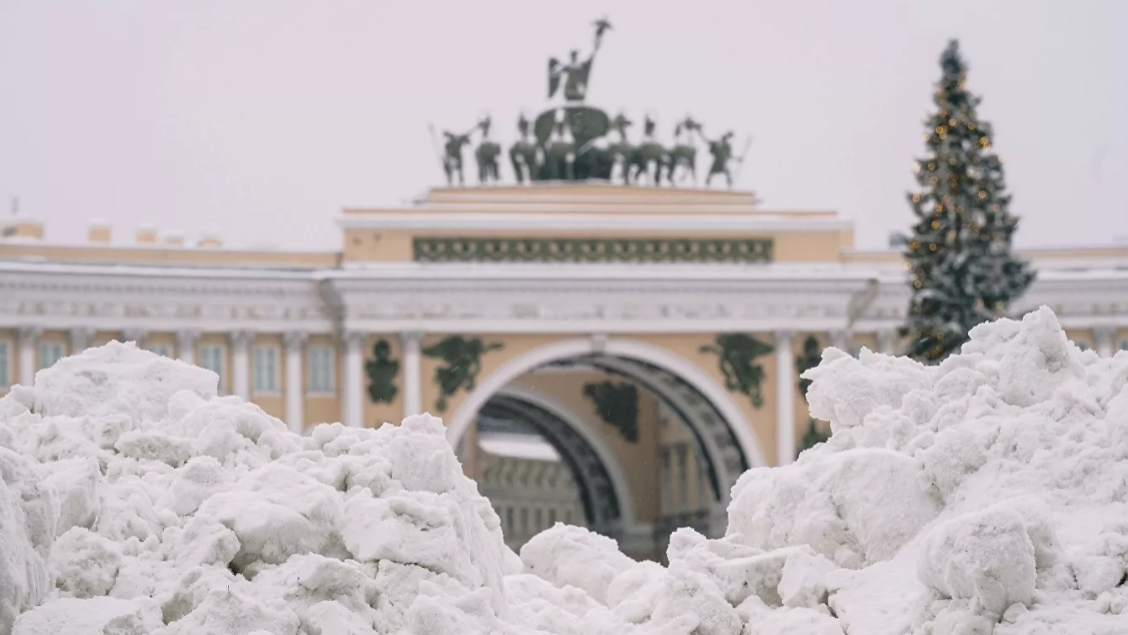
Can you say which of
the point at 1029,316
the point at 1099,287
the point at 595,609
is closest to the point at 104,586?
the point at 595,609

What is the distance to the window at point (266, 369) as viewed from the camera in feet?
95.5

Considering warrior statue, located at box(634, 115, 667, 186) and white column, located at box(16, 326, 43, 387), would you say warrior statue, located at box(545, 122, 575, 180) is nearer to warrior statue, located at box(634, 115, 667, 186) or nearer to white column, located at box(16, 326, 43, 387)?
warrior statue, located at box(634, 115, 667, 186)

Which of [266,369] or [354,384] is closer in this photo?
[354,384]

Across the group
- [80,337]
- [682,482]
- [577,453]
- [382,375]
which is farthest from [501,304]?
[577,453]

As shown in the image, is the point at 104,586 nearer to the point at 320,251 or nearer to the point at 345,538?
the point at 345,538

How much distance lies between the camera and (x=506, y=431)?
44.2m

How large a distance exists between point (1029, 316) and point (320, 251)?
75.4ft

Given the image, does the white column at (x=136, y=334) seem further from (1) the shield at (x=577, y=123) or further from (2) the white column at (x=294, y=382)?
(1) the shield at (x=577, y=123)

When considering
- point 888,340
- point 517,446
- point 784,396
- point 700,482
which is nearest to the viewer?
point 784,396

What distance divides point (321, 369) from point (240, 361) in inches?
48.7

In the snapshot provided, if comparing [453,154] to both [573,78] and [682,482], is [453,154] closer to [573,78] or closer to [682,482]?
[573,78]

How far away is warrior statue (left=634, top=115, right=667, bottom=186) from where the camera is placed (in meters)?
31.1

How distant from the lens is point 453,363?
29141mm

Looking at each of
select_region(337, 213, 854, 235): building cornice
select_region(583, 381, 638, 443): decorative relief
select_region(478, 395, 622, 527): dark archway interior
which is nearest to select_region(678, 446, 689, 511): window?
select_region(583, 381, 638, 443): decorative relief
